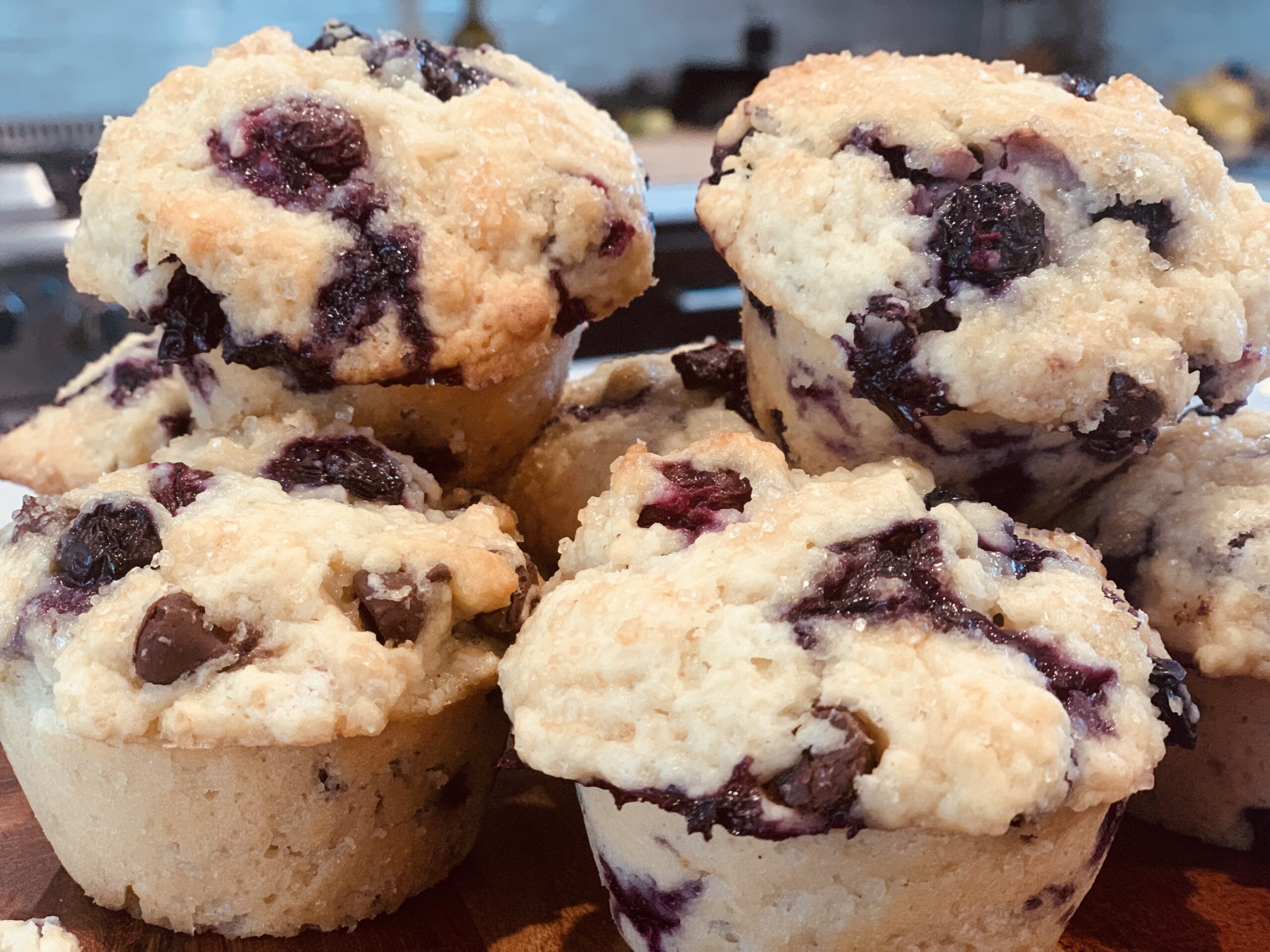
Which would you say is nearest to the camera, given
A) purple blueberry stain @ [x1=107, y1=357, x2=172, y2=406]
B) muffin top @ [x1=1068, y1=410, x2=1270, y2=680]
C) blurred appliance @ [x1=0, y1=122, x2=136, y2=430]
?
muffin top @ [x1=1068, y1=410, x2=1270, y2=680]

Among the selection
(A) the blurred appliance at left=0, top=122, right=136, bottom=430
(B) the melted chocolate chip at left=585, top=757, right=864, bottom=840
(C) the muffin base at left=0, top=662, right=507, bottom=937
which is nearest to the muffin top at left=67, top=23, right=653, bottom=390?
(C) the muffin base at left=0, top=662, right=507, bottom=937

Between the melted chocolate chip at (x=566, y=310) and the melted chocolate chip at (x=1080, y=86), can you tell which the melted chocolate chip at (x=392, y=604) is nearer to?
the melted chocolate chip at (x=566, y=310)

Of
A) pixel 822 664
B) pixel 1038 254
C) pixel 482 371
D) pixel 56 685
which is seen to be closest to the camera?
pixel 822 664

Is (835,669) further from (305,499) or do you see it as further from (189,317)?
(189,317)

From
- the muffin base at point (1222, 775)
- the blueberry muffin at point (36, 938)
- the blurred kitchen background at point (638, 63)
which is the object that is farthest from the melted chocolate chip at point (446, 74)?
the blurred kitchen background at point (638, 63)

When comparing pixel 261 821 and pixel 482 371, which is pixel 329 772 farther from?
pixel 482 371

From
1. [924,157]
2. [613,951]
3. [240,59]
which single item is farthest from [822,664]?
[240,59]

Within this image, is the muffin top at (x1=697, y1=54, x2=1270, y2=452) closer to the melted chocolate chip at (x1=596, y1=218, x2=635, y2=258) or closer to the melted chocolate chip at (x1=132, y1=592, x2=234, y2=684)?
the melted chocolate chip at (x1=596, y1=218, x2=635, y2=258)

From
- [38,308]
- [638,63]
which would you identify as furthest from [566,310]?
[638,63]
